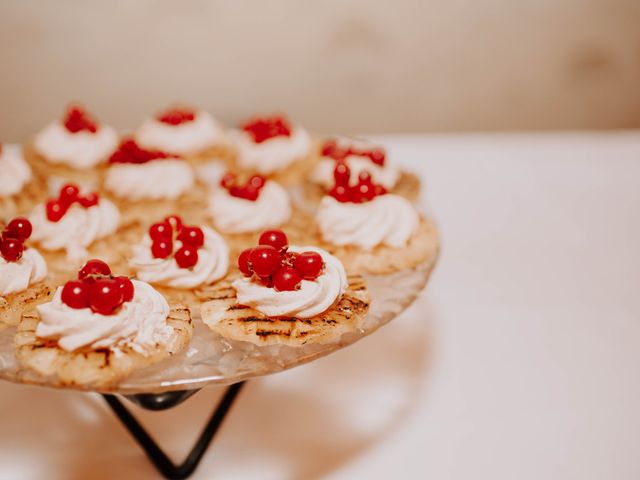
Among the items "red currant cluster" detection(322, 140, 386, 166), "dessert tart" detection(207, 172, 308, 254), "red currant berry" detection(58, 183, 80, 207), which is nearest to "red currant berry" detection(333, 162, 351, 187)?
"dessert tart" detection(207, 172, 308, 254)

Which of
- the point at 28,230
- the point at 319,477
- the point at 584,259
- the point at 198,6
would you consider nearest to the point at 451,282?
the point at 584,259

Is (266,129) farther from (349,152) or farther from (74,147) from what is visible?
(74,147)

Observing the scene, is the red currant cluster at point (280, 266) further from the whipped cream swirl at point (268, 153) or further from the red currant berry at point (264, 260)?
the whipped cream swirl at point (268, 153)

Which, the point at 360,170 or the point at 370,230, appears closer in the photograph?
the point at 370,230

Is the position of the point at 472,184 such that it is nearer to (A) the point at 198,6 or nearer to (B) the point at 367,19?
(B) the point at 367,19

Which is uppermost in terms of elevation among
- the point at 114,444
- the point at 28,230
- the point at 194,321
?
the point at 28,230

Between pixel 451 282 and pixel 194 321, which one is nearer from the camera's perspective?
pixel 194 321

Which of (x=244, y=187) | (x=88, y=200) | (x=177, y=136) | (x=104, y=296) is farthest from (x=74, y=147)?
(x=104, y=296)
